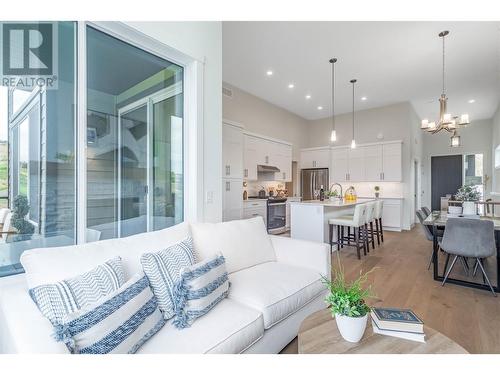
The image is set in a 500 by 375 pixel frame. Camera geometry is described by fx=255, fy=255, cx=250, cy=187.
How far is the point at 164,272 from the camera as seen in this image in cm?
149

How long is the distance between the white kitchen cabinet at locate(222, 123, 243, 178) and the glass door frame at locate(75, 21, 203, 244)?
7.28 feet

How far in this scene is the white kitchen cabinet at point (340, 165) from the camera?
7434 mm

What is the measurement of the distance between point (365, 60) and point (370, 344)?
4.57m

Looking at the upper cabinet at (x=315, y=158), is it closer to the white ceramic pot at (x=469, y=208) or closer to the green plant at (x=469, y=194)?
the green plant at (x=469, y=194)

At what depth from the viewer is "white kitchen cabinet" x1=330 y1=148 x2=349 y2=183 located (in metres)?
7.43

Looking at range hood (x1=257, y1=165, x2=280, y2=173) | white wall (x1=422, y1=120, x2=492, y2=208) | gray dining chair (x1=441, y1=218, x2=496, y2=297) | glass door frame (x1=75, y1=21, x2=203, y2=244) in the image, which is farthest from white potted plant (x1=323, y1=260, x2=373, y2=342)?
white wall (x1=422, y1=120, x2=492, y2=208)

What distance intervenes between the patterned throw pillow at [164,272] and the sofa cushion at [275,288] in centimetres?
43

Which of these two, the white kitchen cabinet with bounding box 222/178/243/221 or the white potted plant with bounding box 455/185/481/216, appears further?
the white kitchen cabinet with bounding box 222/178/243/221

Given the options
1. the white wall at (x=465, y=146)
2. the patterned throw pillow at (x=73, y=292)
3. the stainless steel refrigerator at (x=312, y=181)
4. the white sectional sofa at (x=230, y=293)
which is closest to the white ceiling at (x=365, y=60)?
the white wall at (x=465, y=146)

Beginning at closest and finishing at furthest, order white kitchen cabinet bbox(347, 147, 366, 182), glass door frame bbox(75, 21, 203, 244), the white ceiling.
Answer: glass door frame bbox(75, 21, 203, 244), the white ceiling, white kitchen cabinet bbox(347, 147, 366, 182)

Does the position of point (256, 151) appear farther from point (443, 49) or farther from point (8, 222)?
point (8, 222)

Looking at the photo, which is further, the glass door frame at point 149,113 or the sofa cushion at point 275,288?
the glass door frame at point 149,113

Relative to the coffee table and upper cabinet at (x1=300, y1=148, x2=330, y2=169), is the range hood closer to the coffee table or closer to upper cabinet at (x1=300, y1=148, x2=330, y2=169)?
upper cabinet at (x1=300, y1=148, x2=330, y2=169)

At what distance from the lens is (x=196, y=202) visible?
2510 mm
